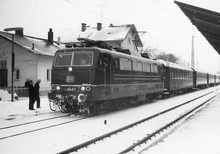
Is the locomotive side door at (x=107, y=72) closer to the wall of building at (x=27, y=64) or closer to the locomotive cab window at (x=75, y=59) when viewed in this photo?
the locomotive cab window at (x=75, y=59)

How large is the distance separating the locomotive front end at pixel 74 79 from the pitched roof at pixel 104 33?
3268 cm

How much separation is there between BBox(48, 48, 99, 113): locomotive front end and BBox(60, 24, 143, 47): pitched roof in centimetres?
3268

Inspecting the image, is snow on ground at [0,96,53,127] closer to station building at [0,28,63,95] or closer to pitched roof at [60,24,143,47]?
station building at [0,28,63,95]

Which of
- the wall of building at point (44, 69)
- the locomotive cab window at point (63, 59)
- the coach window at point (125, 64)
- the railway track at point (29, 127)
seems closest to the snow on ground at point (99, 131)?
the railway track at point (29, 127)

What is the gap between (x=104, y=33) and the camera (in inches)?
1928

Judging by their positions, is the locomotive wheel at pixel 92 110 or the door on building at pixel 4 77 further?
the door on building at pixel 4 77

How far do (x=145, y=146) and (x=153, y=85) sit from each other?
1244 centimetres

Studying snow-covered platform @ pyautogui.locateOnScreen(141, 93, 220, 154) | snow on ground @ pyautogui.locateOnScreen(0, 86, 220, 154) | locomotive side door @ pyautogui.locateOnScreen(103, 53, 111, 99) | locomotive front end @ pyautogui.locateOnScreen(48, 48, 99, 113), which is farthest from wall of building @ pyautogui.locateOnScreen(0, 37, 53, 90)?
snow-covered platform @ pyautogui.locateOnScreen(141, 93, 220, 154)

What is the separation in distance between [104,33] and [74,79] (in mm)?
37255

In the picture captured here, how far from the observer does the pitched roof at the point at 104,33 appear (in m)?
A: 46.5

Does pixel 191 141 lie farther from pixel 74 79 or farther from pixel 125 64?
pixel 125 64

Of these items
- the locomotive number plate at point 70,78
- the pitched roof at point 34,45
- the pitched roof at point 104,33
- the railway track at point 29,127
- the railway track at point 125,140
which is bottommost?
the railway track at point 125,140

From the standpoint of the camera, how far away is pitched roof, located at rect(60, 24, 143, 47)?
1829 inches

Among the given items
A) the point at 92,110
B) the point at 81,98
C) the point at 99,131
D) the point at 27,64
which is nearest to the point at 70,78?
the point at 81,98
